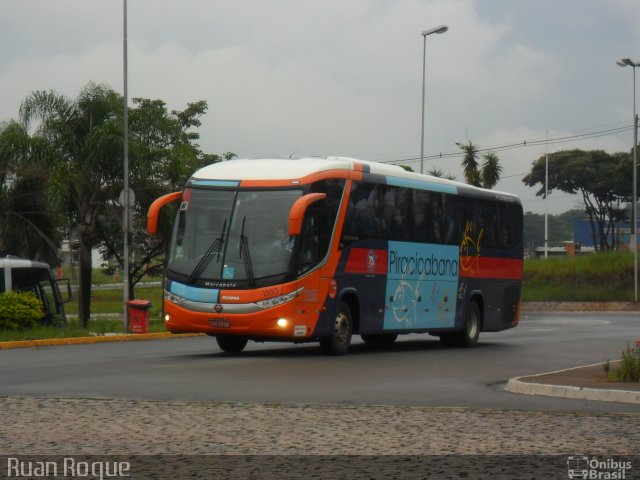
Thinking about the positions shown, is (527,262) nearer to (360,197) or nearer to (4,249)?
(4,249)

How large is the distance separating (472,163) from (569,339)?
100ft

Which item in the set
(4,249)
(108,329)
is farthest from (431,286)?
(4,249)

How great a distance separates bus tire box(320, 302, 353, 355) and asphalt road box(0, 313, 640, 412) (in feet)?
0.92

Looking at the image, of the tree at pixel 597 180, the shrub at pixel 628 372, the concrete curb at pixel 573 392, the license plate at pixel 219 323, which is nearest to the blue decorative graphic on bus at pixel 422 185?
the license plate at pixel 219 323

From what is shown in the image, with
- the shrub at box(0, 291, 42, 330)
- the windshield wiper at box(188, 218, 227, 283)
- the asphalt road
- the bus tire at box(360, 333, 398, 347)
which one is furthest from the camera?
the shrub at box(0, 291, 42, 330)

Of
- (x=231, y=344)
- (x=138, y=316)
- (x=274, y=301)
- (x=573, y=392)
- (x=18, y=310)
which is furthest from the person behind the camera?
(x=138, y=316)

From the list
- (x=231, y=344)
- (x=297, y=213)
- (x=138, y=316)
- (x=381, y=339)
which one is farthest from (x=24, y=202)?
(x=297, y=213)

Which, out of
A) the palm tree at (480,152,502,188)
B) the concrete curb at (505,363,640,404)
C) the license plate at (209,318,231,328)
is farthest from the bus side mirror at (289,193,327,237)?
the palm tree at (480,152,502,188)

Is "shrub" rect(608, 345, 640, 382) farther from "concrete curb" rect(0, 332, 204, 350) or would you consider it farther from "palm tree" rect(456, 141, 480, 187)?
"palm tree" rect(456, 141, 480, 187)

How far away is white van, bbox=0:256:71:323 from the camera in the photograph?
33969mm

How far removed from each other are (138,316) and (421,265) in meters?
9.15

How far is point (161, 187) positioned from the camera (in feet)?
137

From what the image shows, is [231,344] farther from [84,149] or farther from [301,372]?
[84,149]

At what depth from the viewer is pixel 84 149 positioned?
40562mm
